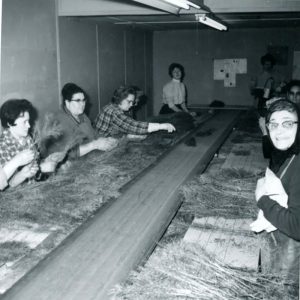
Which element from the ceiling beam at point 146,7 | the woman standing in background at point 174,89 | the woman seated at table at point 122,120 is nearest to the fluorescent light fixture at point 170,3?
the ceiling beam at point 146,7

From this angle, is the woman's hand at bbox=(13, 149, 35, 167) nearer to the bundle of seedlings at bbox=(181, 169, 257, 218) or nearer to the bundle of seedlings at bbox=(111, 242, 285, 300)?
the bundle of seedlings at bbox=(181, 169, 257, 218)

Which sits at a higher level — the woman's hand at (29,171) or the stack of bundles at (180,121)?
the stack of bundles at (180,121)

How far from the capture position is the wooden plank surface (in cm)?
135

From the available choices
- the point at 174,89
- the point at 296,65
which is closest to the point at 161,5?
the point at 174,89

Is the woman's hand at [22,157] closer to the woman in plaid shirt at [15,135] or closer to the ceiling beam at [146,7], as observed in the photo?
the woman in plaid shirt at [15,135]

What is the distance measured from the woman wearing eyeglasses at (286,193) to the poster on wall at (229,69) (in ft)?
22.8

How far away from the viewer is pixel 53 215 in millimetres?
2037

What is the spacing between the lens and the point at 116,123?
4062 millimetres

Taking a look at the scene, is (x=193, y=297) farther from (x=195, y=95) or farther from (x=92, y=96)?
(x=195, y=95)

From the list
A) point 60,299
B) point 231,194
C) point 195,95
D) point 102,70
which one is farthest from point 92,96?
point 60,299

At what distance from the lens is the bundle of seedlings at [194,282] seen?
52.7 inches

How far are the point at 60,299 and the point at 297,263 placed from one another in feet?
3.04

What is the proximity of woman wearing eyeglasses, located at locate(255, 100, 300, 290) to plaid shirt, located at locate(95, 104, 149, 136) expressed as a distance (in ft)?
7.52

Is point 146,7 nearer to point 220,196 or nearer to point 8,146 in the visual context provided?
point 8,146
